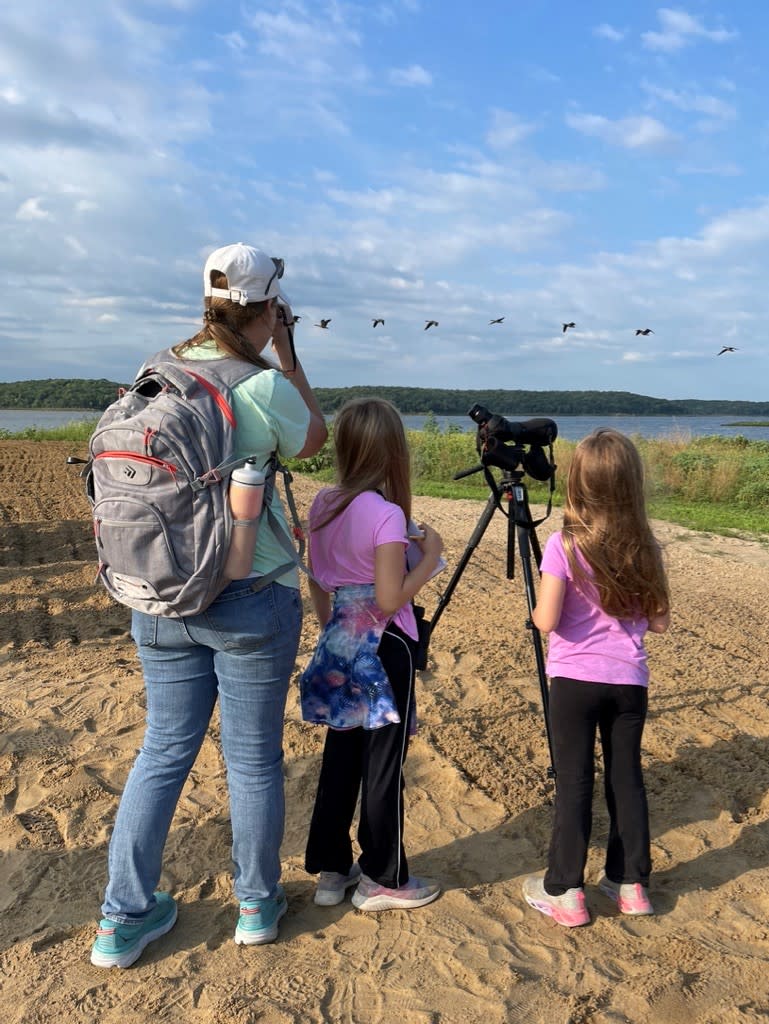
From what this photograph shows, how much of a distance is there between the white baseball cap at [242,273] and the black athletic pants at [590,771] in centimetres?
151

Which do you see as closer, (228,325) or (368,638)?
(228,325)

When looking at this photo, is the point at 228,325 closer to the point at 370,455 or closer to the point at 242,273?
the point at 242,273

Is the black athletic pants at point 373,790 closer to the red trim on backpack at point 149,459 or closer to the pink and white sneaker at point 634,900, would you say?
the pink and white sneaker at point 634,900

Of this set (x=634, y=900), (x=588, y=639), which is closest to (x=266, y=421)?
(x=588, y=639)

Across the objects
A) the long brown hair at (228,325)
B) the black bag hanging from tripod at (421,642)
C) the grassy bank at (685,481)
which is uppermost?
the long brown hair at (228,325)

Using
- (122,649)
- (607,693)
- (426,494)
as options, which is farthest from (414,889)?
(426,494)

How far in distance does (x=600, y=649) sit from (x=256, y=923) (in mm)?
1343

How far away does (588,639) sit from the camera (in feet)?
8.50

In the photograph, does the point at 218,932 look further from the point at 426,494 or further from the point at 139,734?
the point at 426,494

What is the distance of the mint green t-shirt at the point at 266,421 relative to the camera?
6.82 feet

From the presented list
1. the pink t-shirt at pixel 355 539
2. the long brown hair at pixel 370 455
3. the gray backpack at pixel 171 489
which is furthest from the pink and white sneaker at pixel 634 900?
the gray backpack at pixel 171 489

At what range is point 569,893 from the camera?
2.61m

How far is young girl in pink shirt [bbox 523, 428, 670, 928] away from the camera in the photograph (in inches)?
99.3

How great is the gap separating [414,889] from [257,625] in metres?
1.18
